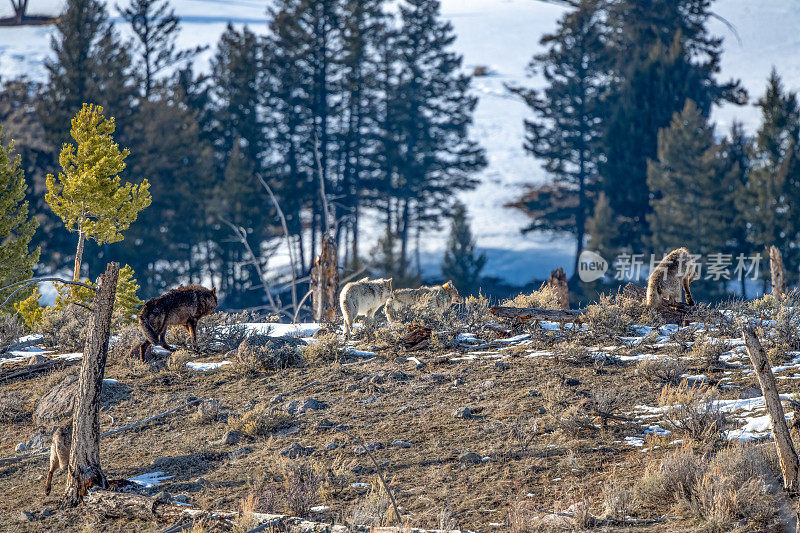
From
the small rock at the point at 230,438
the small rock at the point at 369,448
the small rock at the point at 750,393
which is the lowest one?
the small rock at the point at 230,438

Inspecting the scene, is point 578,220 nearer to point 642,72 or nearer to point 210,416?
point 642,72

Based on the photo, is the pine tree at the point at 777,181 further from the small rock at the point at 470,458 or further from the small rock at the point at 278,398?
the small rock at the point at 470,458

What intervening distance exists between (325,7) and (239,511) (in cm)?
3984

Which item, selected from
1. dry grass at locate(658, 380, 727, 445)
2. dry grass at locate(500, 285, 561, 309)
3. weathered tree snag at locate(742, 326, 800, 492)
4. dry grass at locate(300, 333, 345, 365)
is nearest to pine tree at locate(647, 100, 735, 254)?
dry grass at locate(500, 285, 561, 309)

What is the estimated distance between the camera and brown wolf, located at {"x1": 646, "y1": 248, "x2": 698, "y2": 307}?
42.6 ft

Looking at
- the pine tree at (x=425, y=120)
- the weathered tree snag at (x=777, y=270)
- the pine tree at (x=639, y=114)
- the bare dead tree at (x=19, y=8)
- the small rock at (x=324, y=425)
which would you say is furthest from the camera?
the bare dead tree at (x=19, y=8)

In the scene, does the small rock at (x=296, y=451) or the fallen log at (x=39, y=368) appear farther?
the fallen log at (x=39, y=368)

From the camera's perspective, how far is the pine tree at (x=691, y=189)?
38594 millimetres

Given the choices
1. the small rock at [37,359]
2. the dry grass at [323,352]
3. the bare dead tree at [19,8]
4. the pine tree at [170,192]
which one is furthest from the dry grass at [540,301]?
the bare dead tree at [19,8]

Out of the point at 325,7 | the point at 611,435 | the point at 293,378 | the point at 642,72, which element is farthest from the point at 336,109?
the point at 611,435

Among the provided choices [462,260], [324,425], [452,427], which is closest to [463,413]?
[452,427]

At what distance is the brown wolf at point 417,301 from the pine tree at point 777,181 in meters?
27.2

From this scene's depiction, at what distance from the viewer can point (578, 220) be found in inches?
1854

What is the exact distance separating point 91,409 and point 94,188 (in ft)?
36.7
